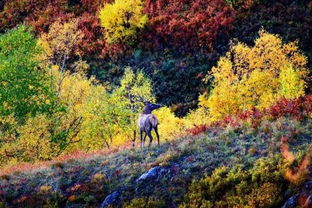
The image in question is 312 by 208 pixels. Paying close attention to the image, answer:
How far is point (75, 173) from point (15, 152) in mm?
9104

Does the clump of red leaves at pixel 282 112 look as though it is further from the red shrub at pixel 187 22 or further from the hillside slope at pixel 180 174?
the red shrub at pixel 187 22

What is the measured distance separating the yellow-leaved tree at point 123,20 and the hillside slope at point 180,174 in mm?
41319

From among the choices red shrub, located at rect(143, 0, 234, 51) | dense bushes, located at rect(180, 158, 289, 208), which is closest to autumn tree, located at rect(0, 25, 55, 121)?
dense bushes, located at rect(180, 158, 289, 208)

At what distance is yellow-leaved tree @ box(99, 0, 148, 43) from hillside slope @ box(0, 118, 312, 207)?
4132 cm

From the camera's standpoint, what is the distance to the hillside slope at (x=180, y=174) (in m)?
13.2

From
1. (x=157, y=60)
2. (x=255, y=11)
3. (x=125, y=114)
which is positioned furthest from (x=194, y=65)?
(x=125, y=114)

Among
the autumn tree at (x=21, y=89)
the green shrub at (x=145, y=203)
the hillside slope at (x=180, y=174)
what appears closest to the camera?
the hillside slope at (x=180, y=174)

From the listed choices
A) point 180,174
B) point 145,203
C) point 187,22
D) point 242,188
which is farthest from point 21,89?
point 187,22

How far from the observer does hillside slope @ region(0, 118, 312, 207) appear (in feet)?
43.2

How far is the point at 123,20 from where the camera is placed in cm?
5822

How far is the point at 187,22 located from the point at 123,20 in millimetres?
7891

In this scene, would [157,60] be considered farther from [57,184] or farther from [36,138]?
[57,184]

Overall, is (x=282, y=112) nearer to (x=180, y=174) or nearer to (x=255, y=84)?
(x=180, y=174)

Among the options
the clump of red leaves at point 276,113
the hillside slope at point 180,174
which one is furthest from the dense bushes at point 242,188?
the clump of red leaves at point 276,113
